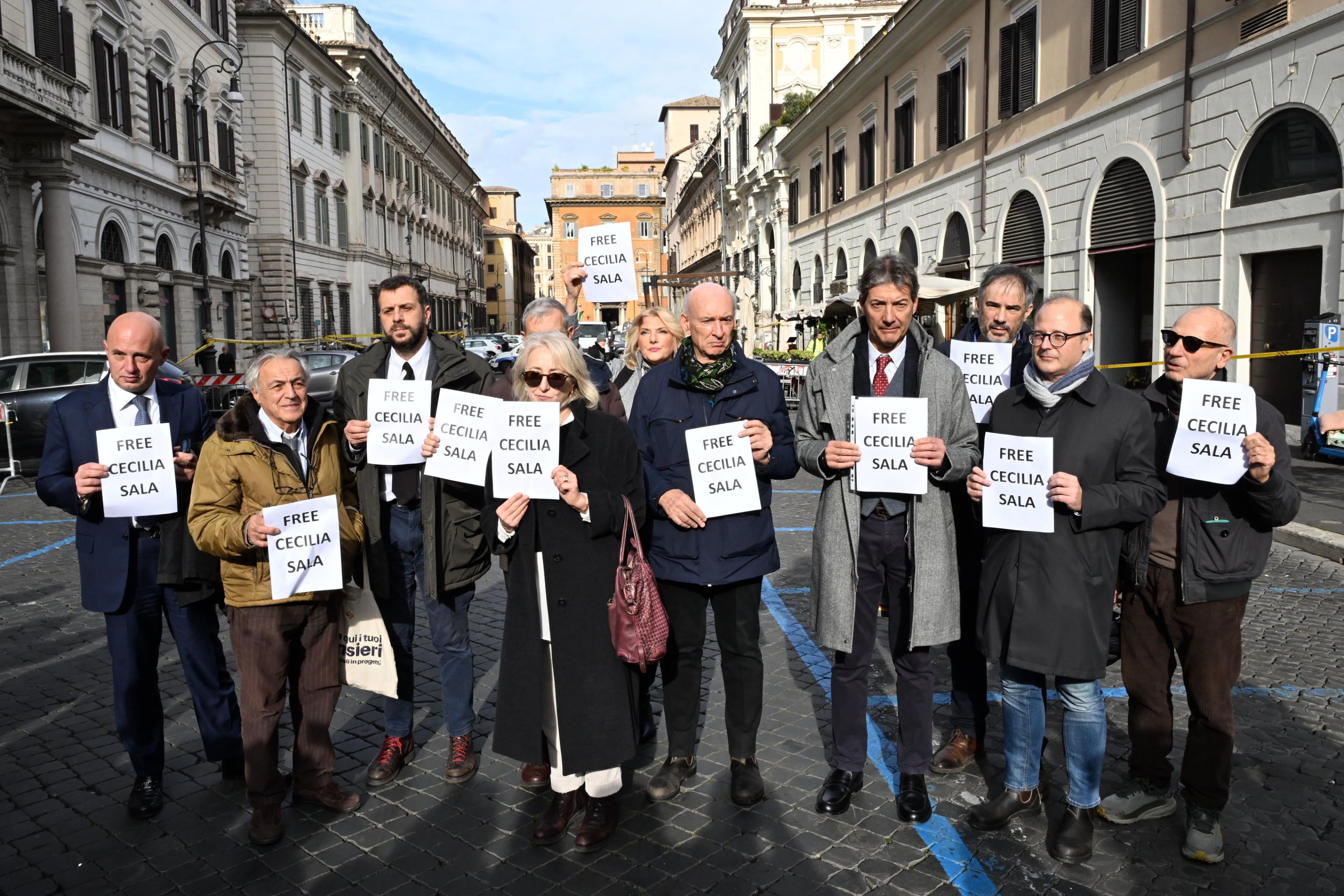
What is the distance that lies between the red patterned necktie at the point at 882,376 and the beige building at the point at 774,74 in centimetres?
3954

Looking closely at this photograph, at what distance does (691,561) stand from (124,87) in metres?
28.7

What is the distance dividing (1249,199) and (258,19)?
120ft

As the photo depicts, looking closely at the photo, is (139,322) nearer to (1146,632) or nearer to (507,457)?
(507,457)

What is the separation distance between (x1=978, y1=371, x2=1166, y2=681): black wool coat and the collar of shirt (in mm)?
2630

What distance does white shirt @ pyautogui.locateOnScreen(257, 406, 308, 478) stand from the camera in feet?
13.0

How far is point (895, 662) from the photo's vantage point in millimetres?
4102

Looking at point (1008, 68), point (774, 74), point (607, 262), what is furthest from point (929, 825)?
point (774, 74)

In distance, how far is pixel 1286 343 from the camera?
13.6m

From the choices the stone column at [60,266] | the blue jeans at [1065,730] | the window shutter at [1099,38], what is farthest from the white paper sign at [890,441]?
the stone column at [60,266]

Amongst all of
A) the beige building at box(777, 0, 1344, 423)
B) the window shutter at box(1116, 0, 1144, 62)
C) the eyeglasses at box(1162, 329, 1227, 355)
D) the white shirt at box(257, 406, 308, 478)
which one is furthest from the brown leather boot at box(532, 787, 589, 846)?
the window shutter at box(1116, 0, 1144, 62)

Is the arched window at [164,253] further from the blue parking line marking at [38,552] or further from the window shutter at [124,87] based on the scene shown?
the blue parking line marking at [38,552]

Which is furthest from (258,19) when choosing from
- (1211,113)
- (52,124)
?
(1211,113)

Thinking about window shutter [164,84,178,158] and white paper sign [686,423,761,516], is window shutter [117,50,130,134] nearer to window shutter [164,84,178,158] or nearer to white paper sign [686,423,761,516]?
window shutter [164,84,178,158]

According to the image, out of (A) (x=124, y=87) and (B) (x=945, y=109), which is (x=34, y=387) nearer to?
(A) (x=124, y=87)
